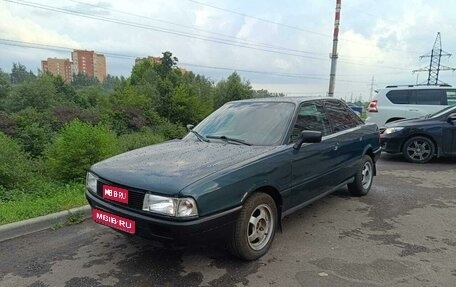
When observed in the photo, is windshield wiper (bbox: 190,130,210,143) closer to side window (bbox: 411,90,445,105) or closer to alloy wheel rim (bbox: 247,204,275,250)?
alloy wheel rim (bbox: 247,204,275,250)

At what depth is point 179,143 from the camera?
4.25 metres

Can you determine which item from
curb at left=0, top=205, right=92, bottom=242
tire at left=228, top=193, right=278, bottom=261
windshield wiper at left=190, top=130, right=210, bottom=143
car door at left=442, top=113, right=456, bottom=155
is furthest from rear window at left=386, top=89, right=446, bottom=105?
curb at left=0, top=205, right=92, bottom=242

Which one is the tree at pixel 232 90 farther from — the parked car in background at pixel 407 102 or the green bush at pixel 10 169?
the green bush at pixel 10 169

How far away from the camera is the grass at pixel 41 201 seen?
4348mm

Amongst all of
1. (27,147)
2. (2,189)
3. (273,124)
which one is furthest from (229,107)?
(27,147)

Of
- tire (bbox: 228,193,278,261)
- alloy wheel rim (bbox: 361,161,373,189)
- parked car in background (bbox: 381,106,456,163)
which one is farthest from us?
parked car in background (bbox: 381,106,456,163)

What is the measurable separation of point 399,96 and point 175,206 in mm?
10055

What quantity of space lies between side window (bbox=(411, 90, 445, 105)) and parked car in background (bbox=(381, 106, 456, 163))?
2.29 m

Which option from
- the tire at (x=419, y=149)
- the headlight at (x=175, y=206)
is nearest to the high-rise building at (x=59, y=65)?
the tire at (x=419, y=149)

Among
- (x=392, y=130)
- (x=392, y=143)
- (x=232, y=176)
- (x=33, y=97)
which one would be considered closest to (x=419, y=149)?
(x=392, y=143)

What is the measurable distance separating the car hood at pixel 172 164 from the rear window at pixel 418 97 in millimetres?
8761

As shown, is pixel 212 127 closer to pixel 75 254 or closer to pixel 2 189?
pixel 75 254

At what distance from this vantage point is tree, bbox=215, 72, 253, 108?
40406 millimetres

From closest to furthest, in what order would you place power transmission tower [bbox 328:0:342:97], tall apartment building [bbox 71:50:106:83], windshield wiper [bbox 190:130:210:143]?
windshield wiper [bbox 190:130:210:143] < power transmission tower [bbox 328:0:342:97] < tall apartment building [bbox 71:50:106:83]
